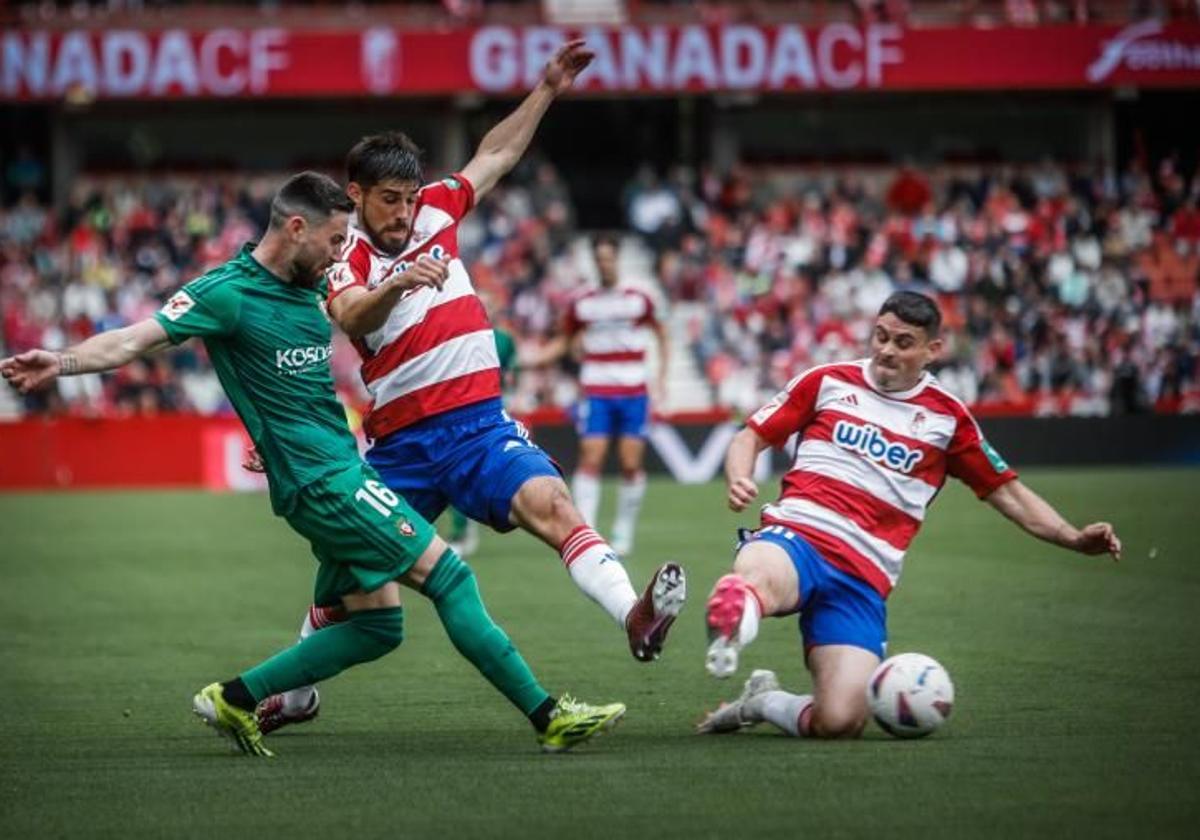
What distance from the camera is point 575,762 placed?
7.12 meters

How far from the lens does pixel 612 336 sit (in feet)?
57.6

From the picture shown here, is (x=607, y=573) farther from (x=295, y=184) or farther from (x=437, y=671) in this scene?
(x=437, y=671)

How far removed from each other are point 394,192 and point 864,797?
9.90ft

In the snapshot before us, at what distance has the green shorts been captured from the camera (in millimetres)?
7285

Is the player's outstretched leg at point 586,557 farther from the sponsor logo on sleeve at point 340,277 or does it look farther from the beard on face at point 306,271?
the beard on face at point 306,271

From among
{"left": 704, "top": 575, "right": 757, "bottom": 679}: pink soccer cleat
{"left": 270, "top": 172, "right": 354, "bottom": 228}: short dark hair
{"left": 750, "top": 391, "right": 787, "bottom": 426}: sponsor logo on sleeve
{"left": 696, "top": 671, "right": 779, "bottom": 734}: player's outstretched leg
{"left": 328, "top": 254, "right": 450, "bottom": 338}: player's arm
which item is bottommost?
{"left": 696, "top": 671, "right": 779, "bottom": 734}: player's outstretched leg

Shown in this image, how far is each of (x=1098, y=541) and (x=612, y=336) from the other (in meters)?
10.0

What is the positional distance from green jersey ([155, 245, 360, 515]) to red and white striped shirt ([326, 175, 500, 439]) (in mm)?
621

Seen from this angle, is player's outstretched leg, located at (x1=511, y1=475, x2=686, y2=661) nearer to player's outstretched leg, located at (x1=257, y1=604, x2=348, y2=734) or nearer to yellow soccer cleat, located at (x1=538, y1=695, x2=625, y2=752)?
yellow soccer cleat, located at (x1=538, y1=695, x2=625, y2=752)

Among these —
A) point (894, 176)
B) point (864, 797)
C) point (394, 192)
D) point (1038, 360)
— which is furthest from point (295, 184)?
point (894, 176)

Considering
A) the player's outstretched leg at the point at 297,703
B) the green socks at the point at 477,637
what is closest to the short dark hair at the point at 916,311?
the green socks at the point at 477,637

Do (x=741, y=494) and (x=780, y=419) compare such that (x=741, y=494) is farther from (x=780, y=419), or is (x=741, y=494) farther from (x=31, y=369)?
(x=31, y=369)

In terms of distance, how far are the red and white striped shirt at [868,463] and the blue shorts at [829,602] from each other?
0.05 m

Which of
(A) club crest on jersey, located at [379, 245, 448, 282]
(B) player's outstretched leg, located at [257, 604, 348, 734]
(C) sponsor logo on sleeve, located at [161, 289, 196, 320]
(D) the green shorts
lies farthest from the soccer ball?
(C) sponsor logo on sleeve, located at [161, 289, 196, 320]
